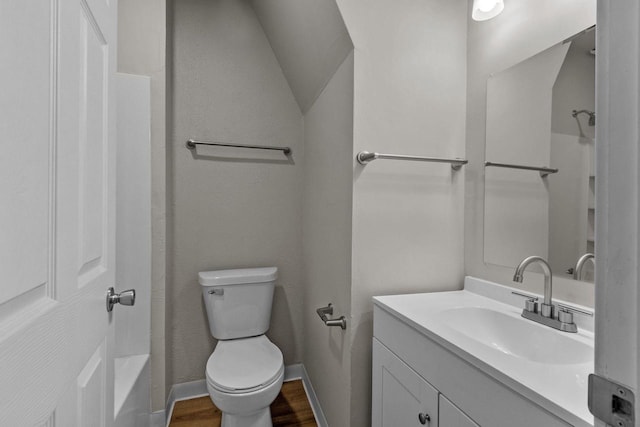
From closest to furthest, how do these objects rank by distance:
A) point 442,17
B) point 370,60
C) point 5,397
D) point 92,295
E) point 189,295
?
1. point 5,397
2. point 92,295
3. point 370,60
4. point 442,17
5. point 189,295

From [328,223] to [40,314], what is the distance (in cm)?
122

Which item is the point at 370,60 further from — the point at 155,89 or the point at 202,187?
the point at 202,187

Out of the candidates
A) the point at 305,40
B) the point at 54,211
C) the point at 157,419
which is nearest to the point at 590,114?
the point at 305,40

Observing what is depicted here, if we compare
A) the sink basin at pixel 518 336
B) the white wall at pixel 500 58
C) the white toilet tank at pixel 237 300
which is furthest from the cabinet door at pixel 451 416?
the white toilet tank at pixel 237 300

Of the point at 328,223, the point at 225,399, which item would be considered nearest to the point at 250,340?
the point at 225,399

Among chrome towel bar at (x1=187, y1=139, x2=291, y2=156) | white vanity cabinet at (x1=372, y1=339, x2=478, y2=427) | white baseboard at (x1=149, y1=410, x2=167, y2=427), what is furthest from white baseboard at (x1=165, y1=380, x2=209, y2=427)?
chrome towel bar at (x1=187, y1=139, x2=291, y2=156)

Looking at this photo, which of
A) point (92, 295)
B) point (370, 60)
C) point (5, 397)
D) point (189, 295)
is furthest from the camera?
point (189, 295)

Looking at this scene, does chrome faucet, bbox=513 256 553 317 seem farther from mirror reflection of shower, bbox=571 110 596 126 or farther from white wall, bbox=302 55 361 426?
white wall, bbox=302 55 361 426

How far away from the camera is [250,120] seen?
80.1 inches

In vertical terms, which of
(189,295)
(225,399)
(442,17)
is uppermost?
(442,17)

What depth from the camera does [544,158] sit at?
1.14 m

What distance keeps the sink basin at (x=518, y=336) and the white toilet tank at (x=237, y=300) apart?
112 centimetres

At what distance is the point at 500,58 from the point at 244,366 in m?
1.83

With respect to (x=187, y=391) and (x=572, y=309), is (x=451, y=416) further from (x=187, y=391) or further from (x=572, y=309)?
(x=187, y=391)
